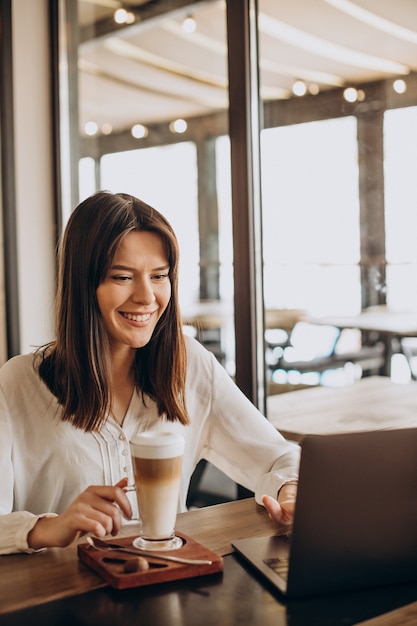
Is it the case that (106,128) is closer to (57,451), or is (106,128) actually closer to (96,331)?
(96,331)

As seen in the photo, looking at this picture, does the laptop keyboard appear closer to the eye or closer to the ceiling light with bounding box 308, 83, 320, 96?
the eye

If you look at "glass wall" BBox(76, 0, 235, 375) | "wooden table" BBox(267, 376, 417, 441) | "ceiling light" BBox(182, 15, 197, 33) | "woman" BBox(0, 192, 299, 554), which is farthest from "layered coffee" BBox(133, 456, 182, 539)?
"ceiling light" BBox(182, 15, 197, 33)

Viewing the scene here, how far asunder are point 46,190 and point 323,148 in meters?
1.49

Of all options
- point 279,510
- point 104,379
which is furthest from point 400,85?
point 279,510

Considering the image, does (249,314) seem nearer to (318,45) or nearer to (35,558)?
(318,45)

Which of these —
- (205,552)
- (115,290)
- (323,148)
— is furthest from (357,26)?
(205,552)

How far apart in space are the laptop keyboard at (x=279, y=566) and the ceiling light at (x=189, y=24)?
2340 mm

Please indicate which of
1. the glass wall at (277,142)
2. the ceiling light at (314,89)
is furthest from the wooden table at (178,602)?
the ceiling light at (314,89)

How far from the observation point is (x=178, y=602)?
1.06 m

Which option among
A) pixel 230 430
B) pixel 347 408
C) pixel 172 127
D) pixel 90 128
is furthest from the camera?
pixel 90 128

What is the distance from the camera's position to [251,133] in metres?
2.73

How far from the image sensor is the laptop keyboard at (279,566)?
3.75 feet

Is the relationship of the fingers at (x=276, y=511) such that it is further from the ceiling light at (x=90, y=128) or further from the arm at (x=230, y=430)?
the ceiling light at (x=90, y=128)

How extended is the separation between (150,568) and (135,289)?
0.63 meters
